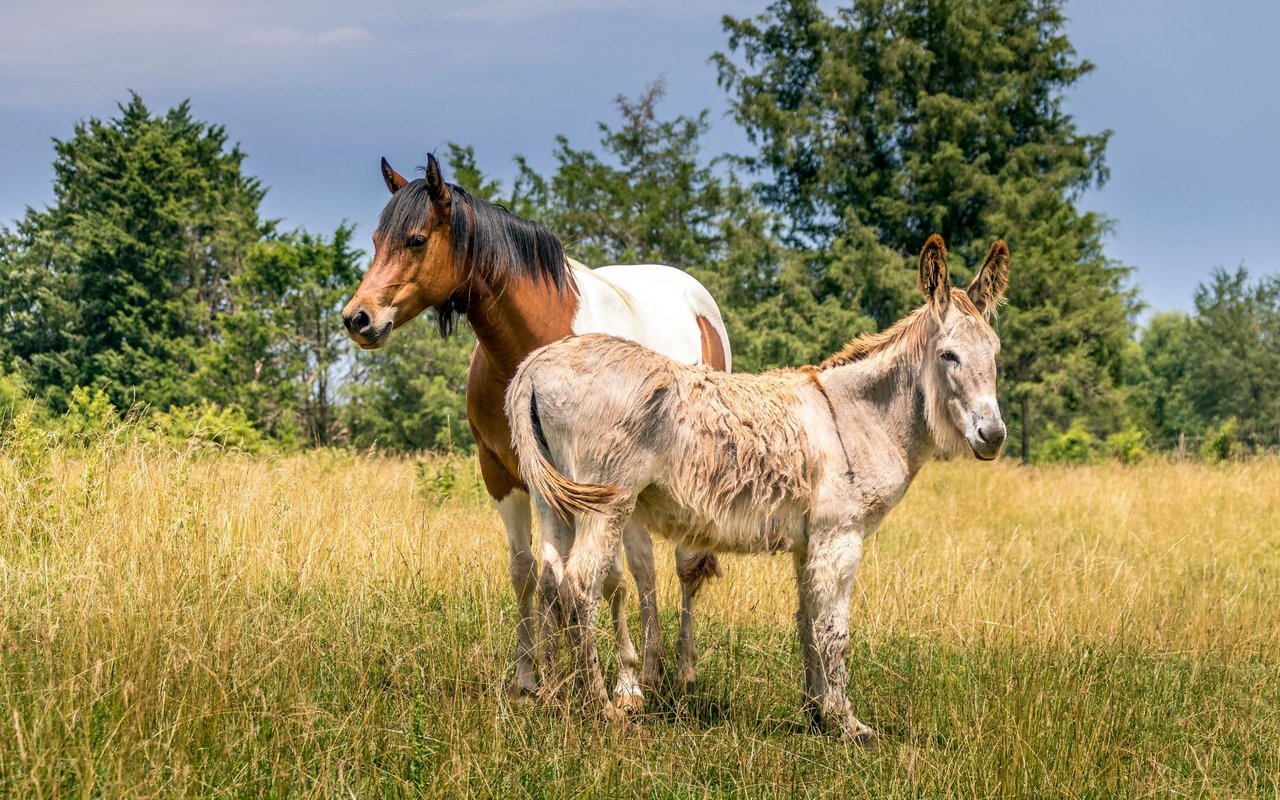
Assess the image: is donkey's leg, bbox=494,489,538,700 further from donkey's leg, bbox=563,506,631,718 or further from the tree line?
the tree line

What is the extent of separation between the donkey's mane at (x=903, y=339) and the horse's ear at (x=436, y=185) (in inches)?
→ 81.4

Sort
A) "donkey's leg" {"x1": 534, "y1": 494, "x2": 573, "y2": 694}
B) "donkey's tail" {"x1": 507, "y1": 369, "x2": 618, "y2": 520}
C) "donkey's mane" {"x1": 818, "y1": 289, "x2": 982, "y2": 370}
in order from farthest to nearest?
"donkey's mane" {"x1": 818, "y1": 289, "x2": 982, "y2": 370}
"donkey's leg" {"x1": 534, "y1": 494, "x2": 573, "y2": 694}
"donkey's tail" {"x1": 507, "y1": 369, "x2": 618, "y2": 520}

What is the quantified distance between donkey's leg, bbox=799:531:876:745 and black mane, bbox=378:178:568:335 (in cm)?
197

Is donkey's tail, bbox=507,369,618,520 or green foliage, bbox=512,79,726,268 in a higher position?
green foliage, bbox=512,79,726,268

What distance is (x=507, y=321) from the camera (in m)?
5.04

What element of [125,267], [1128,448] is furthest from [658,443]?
[125,267]

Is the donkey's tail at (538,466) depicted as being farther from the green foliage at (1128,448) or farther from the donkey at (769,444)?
the green foliage at (1128,448)

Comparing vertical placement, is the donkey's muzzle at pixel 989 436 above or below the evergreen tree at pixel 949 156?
below

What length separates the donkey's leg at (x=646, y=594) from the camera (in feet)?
17.3

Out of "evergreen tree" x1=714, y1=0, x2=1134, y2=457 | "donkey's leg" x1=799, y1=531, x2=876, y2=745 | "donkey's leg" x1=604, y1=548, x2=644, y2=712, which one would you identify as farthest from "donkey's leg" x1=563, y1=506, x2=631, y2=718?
"evergreen tree" x1=714, y1=0, x2=1134, y2=457

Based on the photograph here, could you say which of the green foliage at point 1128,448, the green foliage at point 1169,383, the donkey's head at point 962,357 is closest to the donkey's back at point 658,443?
the donkey's head at point 962,357

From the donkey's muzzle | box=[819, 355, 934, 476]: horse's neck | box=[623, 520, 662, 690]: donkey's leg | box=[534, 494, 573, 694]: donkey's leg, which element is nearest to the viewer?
box=[534, 494, 573, 694]: donkey's leg

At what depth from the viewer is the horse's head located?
466cm

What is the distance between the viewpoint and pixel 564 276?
5.30 meters
